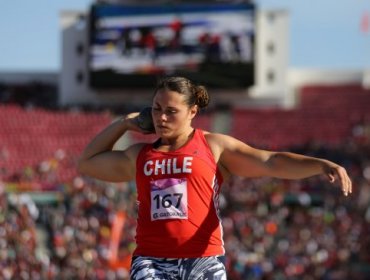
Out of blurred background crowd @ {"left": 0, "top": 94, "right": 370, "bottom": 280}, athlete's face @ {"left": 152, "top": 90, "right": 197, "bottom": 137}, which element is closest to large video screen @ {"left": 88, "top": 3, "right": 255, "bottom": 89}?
blurred background crowd @ {"left": 0, "top": 94, "right": 370, "bottom": 280}

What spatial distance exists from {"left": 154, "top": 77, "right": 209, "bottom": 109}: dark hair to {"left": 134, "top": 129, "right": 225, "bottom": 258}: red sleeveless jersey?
260 millimetres

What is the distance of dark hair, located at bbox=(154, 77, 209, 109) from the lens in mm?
5168

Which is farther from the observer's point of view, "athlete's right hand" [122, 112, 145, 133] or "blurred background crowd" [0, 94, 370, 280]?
"blurred background crowd" [0, 94, 370, 280]

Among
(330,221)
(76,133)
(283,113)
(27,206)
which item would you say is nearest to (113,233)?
(27,206)

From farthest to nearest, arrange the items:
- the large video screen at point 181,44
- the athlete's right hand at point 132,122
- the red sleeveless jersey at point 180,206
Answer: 1. the large video screen at point 181,44
2. the athlete's right hand at point 132,122
3. the red sleeveless jersey at point 180,206

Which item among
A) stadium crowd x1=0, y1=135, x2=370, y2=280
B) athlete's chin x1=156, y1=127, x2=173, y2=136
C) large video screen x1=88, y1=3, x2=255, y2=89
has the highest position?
athlete's chin x1=156, y1=127, x2=173, y2=136

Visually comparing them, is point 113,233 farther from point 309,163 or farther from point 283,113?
point 309,163

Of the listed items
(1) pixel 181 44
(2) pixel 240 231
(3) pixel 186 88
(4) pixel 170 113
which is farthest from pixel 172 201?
(1) pixel 181 44

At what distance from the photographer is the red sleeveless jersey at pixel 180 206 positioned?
515 centimetres

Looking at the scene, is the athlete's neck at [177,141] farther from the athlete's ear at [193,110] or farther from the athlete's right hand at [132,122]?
the athlete's right hand at [132,122]

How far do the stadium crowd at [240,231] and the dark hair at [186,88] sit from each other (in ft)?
48.9

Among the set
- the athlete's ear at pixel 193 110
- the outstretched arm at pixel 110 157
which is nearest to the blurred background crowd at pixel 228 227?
the outstretched arm at pixel 110 157

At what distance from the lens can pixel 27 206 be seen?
80.2 feet

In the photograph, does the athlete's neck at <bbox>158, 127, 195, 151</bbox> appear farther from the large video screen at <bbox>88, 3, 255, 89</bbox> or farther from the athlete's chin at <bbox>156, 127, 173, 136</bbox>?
the large video screen at <bbox>88, 3, 255, 89</bbox>
